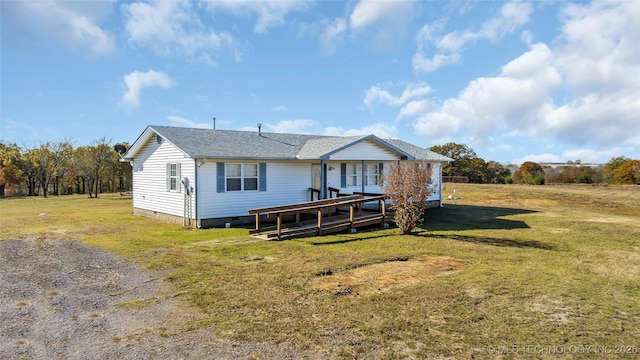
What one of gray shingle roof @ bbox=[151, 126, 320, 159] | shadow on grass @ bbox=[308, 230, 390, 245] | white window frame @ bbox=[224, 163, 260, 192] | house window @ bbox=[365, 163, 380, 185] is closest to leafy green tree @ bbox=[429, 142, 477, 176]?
house window @ bbox=[365, 163, 380, 185]

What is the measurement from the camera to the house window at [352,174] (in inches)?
730

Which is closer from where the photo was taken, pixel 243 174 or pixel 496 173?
pixel 243 174

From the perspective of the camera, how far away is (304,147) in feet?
59.6

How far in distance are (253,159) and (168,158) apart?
381 centimetres

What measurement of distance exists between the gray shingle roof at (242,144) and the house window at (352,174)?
1.51 m

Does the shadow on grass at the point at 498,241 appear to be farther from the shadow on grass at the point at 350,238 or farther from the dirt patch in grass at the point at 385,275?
the dirt patch in grass at the point at 385,275

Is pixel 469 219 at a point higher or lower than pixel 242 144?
lower

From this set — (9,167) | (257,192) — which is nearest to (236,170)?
(257,192)

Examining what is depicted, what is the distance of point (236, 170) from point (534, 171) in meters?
42.4

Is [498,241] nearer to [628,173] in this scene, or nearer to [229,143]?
[229,143]

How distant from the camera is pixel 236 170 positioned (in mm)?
15117

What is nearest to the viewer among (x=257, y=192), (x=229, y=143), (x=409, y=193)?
(x=409, y=193)

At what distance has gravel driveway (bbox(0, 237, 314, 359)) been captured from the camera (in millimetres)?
4301

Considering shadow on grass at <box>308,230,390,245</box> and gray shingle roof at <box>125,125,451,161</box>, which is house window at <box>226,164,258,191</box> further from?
shadow on grass at <box>308,230,390,245</box>
